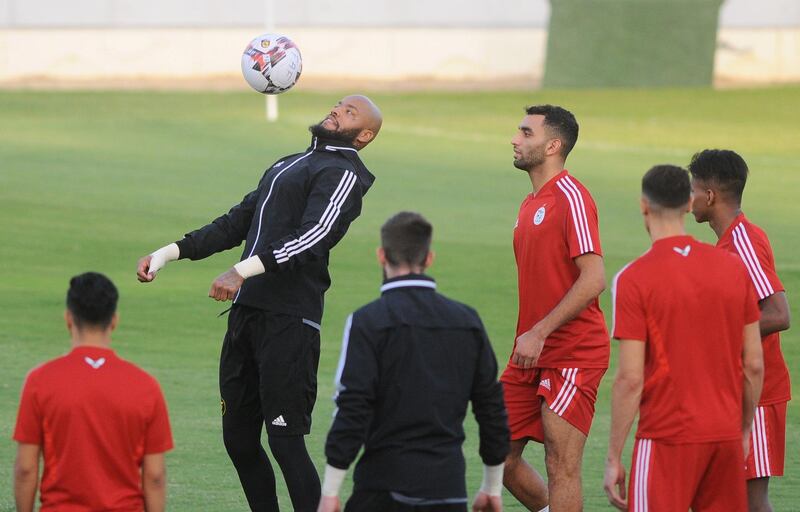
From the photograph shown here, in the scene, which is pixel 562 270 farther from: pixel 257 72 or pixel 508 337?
pixel 508 337

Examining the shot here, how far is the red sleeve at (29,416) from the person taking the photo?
523 cm

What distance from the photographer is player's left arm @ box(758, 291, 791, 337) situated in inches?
270

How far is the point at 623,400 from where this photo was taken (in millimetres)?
5922

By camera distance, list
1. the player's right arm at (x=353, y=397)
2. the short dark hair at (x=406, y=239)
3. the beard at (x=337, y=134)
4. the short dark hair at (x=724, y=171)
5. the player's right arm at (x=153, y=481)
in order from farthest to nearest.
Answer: the beard at (x=337, y=134) → the short dark hair at (x=724, y=171) → the short dark hair at (x=406, y=239) → the player's right arm at (x=353, y=397) → the player's right arm at (x=153, y=481)

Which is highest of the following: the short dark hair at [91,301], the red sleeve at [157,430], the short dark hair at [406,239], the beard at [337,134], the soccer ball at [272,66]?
the soccer ball at [272,66]

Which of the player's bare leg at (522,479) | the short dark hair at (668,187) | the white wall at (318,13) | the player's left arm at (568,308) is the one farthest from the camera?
the white wall at (318,13)

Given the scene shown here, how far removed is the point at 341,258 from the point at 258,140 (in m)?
15.4

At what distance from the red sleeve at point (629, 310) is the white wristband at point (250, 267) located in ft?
6.72

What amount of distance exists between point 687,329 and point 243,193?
66.6 ft

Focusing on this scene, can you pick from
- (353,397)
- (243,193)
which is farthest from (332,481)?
(243,193)

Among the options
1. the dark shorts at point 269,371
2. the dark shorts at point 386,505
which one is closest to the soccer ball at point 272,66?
the dark shorts at point 269,371

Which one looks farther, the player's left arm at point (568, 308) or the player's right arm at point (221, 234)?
the player's right arm at point (221, 234)

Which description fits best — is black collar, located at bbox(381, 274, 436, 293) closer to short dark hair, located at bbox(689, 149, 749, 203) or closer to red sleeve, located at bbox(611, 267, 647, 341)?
red sleeve, located at bbox(611, 267, 647, 341)

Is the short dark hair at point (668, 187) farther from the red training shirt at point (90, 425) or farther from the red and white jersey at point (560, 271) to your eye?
the red training shirt at point (90, 425)
